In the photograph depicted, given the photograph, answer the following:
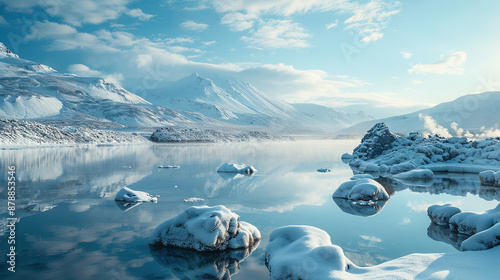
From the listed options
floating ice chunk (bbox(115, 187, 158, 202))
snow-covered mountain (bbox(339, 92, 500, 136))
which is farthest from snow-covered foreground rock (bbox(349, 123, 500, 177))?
snow-covered mountain (bbox(339, 92, 500, 136))

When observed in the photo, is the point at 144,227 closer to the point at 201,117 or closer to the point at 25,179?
the point at 25,179

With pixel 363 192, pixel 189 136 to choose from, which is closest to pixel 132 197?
pixel 363 192

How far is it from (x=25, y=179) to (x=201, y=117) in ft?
523

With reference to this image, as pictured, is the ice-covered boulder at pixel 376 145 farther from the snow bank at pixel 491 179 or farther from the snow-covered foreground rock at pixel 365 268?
the snow-covered foreground rock at pixel 365 268

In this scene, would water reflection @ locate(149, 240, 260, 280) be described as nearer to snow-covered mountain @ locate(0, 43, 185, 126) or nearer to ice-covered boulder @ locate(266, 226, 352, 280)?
ice-covered boulder @ locate(266, 226, 352, 280)

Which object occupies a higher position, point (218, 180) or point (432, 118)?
point (432, 118)

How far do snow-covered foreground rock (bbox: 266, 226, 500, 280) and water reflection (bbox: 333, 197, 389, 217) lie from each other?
5264 millimetres

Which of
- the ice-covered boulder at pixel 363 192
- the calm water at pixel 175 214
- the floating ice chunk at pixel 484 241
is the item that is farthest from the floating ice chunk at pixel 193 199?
the floating ice chunk at pixel 484 241

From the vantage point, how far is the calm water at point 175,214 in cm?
688

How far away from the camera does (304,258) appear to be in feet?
19.4

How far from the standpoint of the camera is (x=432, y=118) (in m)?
130

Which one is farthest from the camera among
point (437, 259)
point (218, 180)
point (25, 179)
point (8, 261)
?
point (218, 180)

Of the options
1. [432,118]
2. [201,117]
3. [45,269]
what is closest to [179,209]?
[45,269]

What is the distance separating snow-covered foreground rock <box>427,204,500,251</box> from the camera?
6.89 metres
